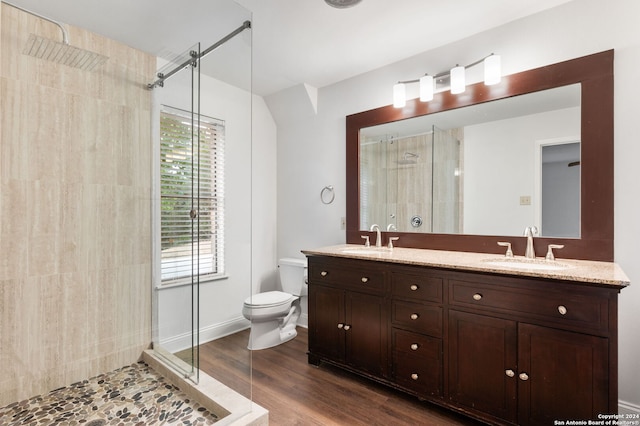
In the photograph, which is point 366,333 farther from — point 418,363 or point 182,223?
point 182,223

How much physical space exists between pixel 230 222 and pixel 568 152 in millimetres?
2098

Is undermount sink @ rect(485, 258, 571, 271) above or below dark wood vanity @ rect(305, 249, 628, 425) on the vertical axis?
above

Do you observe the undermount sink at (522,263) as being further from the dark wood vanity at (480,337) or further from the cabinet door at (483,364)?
the cabinet door at (483,364)

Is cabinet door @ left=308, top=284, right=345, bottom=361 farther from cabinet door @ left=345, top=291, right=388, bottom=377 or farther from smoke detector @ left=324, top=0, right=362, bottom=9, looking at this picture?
smoke detector @ left=324, top=0, right=362, bottom=9

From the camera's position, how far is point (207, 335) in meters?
2.01

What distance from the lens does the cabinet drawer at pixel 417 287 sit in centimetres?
176

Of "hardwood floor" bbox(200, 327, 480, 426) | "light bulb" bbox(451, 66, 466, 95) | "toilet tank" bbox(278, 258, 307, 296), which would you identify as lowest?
"hardwood floor" bbox(200, 327, 480, 426)

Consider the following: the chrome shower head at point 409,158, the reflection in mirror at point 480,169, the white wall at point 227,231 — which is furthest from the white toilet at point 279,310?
the chrome shower head at point 409,158

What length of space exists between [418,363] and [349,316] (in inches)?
20.7

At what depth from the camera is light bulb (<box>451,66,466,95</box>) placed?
2135 millimetres

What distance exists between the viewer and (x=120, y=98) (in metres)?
2.11

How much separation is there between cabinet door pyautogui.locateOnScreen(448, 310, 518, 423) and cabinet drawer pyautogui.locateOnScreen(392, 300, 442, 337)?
3.0 inches

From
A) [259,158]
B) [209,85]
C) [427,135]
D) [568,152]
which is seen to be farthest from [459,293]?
[259,158]

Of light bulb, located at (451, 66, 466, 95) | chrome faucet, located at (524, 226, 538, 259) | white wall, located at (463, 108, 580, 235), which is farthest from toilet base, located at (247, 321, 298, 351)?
light bulb, located at (451, 66, 466, 95)
